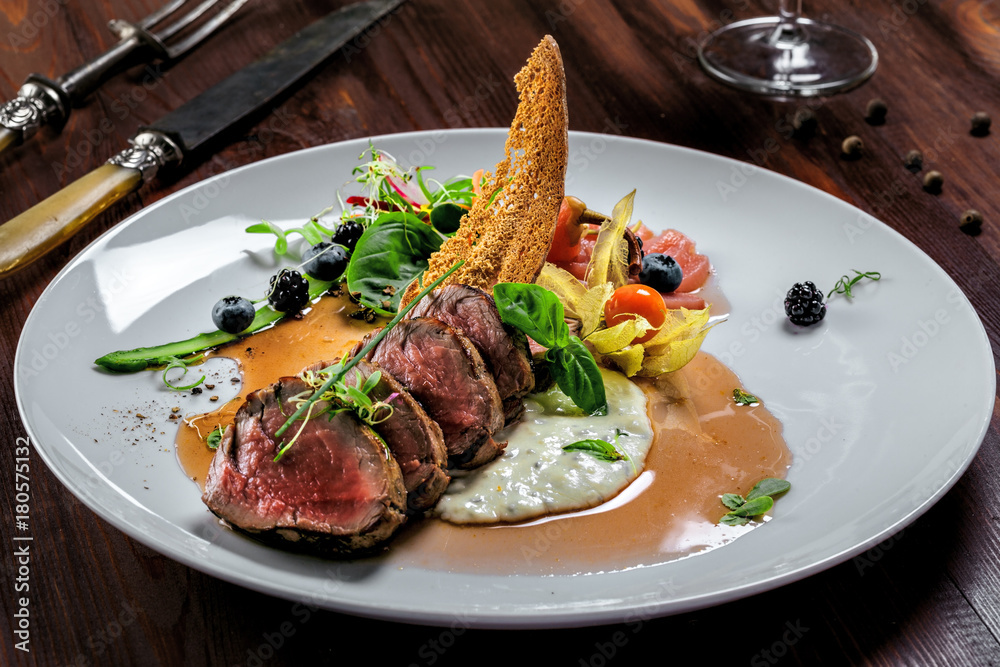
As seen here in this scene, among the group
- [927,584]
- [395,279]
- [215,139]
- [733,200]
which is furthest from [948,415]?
[215,139]

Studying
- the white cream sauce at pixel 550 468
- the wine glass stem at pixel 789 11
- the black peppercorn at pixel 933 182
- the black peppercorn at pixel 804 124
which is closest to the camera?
the white cream sauce at pixel 550 468

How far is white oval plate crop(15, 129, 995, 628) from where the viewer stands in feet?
6.23

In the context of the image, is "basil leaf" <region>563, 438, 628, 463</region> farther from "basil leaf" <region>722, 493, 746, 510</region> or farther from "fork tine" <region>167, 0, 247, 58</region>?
"fork tine" <region>167, 0, 247, 58</region>

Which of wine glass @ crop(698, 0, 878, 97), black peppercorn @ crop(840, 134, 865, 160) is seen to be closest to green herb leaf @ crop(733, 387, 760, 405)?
black peppercorn @ crop(840, 134, 865, 160)

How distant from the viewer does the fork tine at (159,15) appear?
439 centimetres

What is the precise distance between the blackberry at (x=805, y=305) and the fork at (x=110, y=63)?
321cm

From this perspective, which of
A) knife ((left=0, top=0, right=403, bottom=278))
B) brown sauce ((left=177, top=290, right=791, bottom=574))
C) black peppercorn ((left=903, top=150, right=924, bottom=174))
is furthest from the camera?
black peppercorn ((left=903, top=150, right=924, bottom=174))

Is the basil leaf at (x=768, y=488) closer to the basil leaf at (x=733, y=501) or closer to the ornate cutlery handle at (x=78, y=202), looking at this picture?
the basil leaf at (x=733, y=501)

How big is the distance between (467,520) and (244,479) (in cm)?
54

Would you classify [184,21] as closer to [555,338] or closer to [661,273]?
[661,273]

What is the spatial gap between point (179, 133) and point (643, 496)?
2509 mm

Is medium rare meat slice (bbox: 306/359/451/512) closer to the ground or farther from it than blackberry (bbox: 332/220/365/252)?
closer to the ground

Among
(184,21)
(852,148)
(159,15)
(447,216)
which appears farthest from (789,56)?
(159,15)

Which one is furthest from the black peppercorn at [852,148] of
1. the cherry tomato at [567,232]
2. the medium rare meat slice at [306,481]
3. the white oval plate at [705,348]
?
the medium rare meat slice at [306,481]
